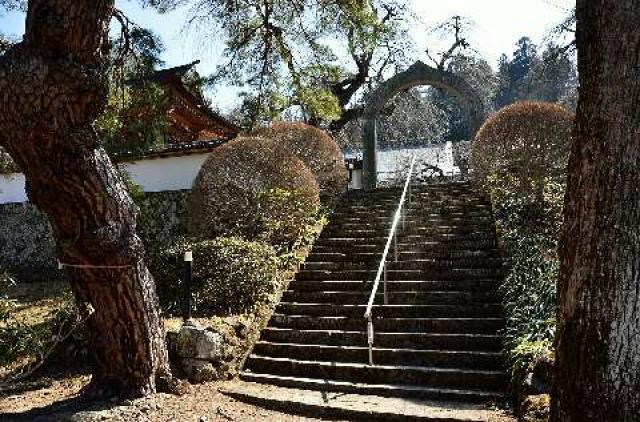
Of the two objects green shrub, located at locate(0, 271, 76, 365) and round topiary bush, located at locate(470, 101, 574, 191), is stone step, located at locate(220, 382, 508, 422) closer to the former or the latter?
green shrub, located at locate(0, 271, 76, 365)

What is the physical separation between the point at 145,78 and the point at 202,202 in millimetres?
3313

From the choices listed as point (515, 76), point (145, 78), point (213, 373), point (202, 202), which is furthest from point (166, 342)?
point (515, 76)

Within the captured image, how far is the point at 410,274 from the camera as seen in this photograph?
8.01 meters

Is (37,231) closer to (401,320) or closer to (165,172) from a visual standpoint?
(165,172)

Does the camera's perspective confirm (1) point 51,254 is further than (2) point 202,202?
Yes

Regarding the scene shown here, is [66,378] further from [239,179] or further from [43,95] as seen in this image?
[239,179]

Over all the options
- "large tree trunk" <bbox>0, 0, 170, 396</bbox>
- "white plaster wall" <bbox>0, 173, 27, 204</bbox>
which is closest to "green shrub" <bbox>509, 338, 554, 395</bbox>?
"large tree trunk" <bbox>0, 0, 170, 396</bbox>

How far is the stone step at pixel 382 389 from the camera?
5.45 metres

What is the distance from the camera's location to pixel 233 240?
8.42 metres

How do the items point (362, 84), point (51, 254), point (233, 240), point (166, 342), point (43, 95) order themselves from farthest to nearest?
point (362, 84)
point (51, 254)
point (233, 240)
point (166, 342)
point (43, 95)

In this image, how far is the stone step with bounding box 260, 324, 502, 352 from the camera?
6293 mm

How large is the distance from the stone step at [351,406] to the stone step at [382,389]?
0.24ft

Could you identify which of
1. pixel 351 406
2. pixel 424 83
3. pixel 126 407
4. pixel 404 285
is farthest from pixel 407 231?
pixel 424 83

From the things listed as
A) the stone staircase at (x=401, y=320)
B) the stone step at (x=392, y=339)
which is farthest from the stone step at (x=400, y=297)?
the stone step at (x=392, y=339)
